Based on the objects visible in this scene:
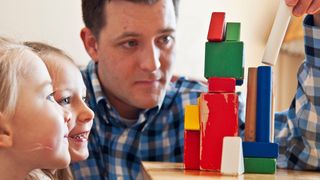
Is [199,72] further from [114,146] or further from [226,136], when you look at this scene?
[226,136]

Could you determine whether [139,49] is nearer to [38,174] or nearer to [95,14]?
[95,14]

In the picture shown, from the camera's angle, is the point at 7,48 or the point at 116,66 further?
the point at 116,66

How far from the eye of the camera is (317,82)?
1.01 m

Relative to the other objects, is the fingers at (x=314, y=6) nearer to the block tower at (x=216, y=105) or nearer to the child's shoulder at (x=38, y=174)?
the block tower at (x=216, y=105)

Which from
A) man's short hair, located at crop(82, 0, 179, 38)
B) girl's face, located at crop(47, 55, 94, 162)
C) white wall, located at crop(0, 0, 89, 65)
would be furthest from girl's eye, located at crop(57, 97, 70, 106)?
white wall, located at crop(0, 0, 89, 65)

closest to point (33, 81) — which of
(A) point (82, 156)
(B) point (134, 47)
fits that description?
(A) point (82, 156)

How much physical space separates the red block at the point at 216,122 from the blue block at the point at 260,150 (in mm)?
43

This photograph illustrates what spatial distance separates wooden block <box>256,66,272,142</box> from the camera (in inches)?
36.0

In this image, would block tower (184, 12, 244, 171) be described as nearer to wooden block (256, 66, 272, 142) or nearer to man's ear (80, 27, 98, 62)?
wooden block (256, 66, 272, 142)

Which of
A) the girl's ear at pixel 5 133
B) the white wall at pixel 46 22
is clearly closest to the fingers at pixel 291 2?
the girl's ear at pixel 5 133

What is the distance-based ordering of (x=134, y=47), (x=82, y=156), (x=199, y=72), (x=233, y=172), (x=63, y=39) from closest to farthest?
(x=233, y=172)
(x=82, y=156)
(x=134, y=47)
(x=63, y=39)
(x=199, y=72)

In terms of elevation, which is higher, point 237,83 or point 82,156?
point 237,83

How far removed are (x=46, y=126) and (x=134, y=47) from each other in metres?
0.43

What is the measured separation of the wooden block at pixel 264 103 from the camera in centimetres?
91
